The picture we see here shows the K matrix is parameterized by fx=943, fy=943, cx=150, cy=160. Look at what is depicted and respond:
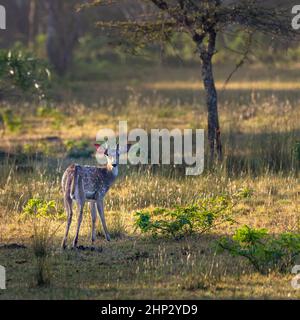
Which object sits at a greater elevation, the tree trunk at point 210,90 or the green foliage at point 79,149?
the tree trunk at point 210,90

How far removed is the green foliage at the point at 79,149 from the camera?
17328mm

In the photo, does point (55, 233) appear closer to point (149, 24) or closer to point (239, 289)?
point (239, 289)

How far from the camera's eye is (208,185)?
1348 centimetres

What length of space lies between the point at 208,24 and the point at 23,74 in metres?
3.67

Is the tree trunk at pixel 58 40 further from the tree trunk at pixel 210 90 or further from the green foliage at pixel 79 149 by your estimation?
the tree trunk at pixel 210 90

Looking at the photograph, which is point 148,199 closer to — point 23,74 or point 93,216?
point 93,216

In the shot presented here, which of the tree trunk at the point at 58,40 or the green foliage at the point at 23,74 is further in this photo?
the tree trunk at the point at 58,40

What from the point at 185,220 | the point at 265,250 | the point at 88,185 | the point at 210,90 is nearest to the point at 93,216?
the point at 88,185

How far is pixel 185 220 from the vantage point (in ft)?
36.4

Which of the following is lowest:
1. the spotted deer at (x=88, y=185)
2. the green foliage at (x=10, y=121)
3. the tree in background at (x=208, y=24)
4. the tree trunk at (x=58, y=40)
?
the spotted deer at (x=88, y=185)

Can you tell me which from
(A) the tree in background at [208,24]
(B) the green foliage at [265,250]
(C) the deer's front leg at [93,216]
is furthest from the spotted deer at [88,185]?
(A) the tree in background at [208,24]

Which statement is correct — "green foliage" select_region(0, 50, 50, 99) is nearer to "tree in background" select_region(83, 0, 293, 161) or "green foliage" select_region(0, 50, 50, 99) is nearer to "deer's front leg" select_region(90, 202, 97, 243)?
"tree in background" select_region(83, 0, 293, 161)

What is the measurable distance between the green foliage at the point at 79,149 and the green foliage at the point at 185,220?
5.50 meters
